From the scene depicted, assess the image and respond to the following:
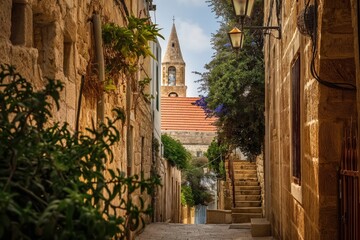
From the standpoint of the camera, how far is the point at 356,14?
2783 millimetres

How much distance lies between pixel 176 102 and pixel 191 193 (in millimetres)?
10443

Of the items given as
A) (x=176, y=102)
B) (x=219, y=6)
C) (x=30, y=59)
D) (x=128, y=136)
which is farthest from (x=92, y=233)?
(x=176, y=102)

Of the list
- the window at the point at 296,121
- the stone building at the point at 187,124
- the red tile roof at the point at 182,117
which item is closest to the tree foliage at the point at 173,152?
the window at the point at 296,121

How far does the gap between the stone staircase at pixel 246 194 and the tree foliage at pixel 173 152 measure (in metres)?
2.39

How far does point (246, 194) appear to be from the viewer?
16.3 meters

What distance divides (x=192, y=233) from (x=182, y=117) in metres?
29.9

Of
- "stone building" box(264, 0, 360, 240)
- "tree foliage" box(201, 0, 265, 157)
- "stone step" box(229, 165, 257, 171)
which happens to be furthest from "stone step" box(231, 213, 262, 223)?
"stone building" box(264, 0, 360, 240)

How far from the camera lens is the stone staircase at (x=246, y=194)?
569 inches

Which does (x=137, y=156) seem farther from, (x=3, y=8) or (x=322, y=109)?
(x=3, y=8)

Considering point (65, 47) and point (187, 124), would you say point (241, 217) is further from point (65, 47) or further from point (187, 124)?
point (187, 124)

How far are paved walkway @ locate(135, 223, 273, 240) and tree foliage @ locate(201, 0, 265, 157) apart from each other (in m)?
2.89

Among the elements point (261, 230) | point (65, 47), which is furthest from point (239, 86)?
point (65, 47)

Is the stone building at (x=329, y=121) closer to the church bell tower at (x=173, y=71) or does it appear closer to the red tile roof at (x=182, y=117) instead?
the red tile roof at (x=182, y=117)

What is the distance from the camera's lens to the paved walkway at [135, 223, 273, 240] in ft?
33.1
